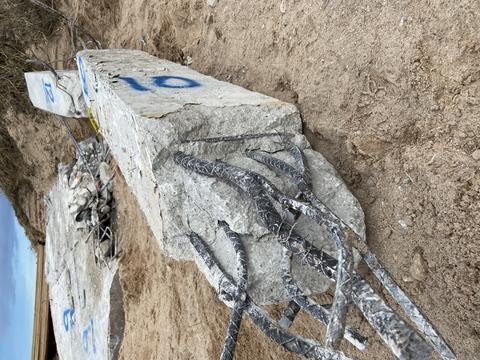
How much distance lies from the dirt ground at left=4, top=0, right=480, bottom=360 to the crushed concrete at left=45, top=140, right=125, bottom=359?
5.26ft

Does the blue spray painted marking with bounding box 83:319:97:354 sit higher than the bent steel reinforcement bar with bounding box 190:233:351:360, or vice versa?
the bent steel reinforcement bar with bounding box 190:233:351:360

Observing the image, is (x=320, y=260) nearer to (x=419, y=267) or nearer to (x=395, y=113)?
(x=419, y=267)

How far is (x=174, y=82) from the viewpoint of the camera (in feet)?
7.78

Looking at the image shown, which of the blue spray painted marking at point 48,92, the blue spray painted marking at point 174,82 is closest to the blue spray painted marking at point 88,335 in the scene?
the blue spray painted marking at point 48,92

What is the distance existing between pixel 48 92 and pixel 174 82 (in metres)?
2.44

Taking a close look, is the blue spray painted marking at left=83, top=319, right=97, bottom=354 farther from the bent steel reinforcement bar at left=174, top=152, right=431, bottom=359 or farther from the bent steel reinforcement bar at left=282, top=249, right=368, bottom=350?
the bent steel reinforcement bar at left=282, top=249, right=368, bottom=350

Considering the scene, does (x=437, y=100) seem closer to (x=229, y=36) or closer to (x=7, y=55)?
(x=229, y=36)

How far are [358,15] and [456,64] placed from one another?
51cm

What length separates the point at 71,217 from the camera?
4.81 metres

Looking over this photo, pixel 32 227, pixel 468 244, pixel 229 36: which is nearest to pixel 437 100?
pixel 468 244

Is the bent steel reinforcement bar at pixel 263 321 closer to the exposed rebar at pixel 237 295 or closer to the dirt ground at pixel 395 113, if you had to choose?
the exposed rebar at pixel 237 295

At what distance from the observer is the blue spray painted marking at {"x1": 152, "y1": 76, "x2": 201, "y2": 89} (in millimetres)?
2299

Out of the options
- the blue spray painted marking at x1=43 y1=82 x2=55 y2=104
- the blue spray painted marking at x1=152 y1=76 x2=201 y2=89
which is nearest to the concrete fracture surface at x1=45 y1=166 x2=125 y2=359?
the blue spray painted marking at x1=43 y1=82 x2=55 y2=104

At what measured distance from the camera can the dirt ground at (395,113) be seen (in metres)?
1.51
